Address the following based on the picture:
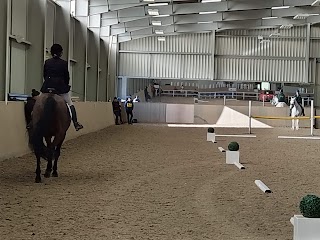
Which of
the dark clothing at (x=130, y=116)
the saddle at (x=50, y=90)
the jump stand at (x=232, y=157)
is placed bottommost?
the jump stand at (x=232, y=157)

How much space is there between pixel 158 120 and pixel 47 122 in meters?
28.8

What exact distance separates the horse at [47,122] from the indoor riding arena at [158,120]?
2 cm

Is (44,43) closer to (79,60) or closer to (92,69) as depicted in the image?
(79,60)

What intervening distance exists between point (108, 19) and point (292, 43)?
1454 cm

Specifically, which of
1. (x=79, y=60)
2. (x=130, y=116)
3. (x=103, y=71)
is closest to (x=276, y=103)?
(x=130, y=116)

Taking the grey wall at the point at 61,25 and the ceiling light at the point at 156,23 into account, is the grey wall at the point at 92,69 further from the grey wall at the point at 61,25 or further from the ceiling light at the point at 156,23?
the grey wall at the point at 61,25

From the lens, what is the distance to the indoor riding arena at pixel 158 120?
5.32 metres

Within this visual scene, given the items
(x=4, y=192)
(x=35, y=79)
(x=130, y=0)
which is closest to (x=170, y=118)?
Result: (x=130, y=0)

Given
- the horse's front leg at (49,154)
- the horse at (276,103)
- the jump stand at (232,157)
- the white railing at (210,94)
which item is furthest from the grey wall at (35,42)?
the white railing at (210,94)

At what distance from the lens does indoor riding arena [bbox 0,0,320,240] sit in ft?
17.5

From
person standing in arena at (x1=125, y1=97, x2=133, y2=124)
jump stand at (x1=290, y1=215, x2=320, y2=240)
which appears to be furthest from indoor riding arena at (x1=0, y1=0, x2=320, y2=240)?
person standing in arena at (x1=125, y1=97, x2=133, y2=124)

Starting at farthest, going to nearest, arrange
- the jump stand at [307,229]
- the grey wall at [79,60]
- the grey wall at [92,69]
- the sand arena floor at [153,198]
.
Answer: the grey wall at [92,69] < the grey wall at [79,60] < the sand arena floor at [153,198] < the jump stand at [307,229]

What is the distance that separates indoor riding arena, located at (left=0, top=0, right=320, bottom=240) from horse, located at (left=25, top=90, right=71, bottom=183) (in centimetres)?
2

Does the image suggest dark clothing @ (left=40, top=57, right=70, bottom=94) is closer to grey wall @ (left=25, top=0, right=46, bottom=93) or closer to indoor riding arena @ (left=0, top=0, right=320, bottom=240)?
indoor riding arena @ (left=0, top=0, right=320, bottom=240)
